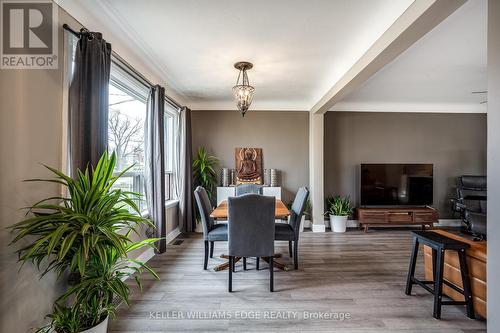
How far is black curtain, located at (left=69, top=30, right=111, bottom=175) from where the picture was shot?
6.08ft

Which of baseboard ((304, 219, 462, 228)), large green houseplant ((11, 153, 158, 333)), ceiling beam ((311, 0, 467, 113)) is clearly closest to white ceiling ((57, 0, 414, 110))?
ceiling beam ((311, 0, 467, 113))

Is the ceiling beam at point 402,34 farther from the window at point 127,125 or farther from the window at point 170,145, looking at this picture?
the window at point 170,145

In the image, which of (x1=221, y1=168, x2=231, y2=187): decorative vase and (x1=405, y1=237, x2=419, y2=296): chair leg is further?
(x1=221, y1=168, x2=231, y2=187): decorative vase

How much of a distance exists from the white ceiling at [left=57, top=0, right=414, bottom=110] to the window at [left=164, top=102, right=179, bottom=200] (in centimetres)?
90

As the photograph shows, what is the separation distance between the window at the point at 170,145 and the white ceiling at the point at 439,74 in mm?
3389

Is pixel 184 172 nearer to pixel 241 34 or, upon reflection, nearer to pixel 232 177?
pixel 232 177

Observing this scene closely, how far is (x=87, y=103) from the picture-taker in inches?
75.9

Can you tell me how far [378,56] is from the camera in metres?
2.35

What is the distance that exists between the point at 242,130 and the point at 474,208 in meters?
4.65

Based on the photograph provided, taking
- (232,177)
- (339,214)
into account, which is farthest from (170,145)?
(339,214)

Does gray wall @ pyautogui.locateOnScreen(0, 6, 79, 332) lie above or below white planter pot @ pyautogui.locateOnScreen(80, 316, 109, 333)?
above

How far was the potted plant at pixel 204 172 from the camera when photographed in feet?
15.9

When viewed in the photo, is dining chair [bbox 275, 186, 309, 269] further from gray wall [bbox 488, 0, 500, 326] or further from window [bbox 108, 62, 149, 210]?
window [bbox 108, 62, 149, 210]

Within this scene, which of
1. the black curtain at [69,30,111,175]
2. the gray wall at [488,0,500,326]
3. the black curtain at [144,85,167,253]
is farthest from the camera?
the black curtain at [144,85,167,253]
